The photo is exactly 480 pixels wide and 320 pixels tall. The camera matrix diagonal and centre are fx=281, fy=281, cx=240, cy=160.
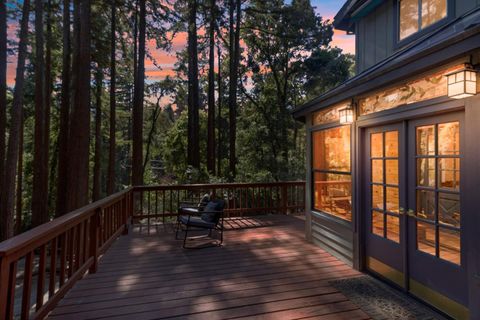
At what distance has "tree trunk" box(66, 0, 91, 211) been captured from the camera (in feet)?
20.6

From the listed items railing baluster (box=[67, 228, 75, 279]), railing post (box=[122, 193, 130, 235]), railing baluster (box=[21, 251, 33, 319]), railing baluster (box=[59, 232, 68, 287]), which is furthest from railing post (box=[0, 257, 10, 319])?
railing post (box=[122, 193, 130, 235])

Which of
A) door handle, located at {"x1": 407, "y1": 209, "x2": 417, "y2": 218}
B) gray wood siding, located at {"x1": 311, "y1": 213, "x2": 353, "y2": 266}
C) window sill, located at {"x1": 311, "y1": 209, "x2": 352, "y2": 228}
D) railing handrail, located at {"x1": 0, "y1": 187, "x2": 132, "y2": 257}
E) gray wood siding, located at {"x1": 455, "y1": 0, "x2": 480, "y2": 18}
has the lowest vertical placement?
gray wood siding, located at {"x1": 311, "y1": 213, "x2": 353, "y2": 266}

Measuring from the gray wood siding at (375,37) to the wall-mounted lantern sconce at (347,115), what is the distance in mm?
1879

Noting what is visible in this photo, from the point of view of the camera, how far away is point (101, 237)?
412cm

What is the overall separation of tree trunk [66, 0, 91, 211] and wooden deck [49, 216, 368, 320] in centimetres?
245

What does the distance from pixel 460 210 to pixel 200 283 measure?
271 cm

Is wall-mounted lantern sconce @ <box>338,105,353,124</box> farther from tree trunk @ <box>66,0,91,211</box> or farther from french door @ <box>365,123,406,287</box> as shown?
tree trunk @ <box>66,0,91,211</box>

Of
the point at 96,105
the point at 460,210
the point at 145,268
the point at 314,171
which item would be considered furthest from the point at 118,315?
the point at 96,105

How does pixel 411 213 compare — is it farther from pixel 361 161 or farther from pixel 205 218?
pixel 205 218

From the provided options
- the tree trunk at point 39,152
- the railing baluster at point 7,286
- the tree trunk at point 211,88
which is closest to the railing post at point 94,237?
the railing baluster at point 7,286

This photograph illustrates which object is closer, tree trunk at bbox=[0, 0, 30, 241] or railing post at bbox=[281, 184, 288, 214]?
railing post at bbox=[281, 184, 288, 214]

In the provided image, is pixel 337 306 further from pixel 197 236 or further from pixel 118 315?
pixel 197 236

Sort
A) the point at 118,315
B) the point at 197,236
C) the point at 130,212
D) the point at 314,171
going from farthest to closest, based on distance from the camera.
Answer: the point at 130,212, the point at 197,236, the point at 314,171, the point at 118,315

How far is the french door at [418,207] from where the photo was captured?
2480mm
